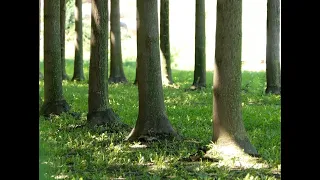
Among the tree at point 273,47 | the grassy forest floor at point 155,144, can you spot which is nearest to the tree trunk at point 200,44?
the grassy forest floor at point 155,144

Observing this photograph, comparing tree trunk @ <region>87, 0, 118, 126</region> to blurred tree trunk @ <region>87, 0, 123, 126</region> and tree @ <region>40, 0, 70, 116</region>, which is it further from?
tree @ <region>40, 0, 70, 116</region>

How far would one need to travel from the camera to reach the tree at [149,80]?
10312mm

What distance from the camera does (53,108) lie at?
1419 centimetres

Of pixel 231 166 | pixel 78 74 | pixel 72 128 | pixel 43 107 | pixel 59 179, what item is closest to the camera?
pixel 59 179

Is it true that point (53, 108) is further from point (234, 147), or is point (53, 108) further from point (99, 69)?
point (234, 147)

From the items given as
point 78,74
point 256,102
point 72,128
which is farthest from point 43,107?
point 78,74

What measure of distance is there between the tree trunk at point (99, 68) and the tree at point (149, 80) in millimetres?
2041

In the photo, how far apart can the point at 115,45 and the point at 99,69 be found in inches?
499

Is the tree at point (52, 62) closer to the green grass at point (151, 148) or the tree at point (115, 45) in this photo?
the green grass at point (151, 148)

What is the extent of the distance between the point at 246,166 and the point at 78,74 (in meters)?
18.9

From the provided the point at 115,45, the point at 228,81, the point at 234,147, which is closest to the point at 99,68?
the point at 228,81
